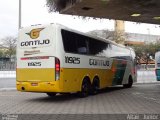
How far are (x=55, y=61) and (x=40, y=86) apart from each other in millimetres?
1192

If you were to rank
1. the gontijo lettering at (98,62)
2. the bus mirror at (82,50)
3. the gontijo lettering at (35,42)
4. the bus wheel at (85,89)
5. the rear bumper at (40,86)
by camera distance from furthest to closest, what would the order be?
the gontijo lettering at (98,62) < the bus wheel at (85,89) < the bus mirror at (82,50) < the gontijo lettering at (35,42) < the rear bumper at (40,86)

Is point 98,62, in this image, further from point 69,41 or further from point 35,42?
point 35,42

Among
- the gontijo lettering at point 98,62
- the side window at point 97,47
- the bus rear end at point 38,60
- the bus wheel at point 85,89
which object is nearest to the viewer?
the bus rear end at point 38,60

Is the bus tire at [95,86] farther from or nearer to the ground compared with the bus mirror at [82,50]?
nearer to the ground

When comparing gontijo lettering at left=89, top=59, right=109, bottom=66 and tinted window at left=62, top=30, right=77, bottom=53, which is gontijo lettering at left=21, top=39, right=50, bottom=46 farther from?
gontijo lettering at left=89, top=59, right=109, bottom=66

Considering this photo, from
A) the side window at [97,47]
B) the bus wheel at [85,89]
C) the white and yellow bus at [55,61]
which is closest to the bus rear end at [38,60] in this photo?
the white and yellow bus at [55,61]

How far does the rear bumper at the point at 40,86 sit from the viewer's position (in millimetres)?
14879

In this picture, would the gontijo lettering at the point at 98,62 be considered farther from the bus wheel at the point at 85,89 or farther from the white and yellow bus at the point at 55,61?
the bus wheel at the point at 85,89

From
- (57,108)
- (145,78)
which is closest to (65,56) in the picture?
(57,108)

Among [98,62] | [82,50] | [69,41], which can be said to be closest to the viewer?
[69,41]

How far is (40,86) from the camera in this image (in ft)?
49.8

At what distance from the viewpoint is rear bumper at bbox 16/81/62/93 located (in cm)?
1488

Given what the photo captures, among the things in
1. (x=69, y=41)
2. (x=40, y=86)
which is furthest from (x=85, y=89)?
(x=40, y=86)

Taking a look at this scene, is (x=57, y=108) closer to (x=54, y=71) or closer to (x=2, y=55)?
(x=54, y=71)
